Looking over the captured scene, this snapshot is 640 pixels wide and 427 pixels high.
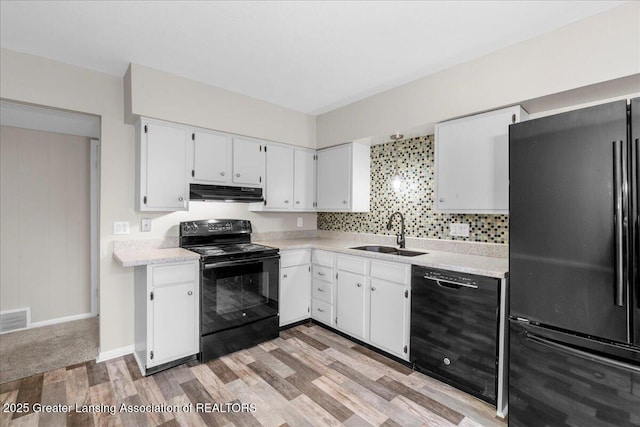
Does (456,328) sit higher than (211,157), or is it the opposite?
(211,157)

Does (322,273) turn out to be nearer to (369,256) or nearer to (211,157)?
(369,256)

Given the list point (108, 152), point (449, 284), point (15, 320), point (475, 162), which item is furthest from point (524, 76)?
point (15, 320)

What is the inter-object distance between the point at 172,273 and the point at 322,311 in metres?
1.61

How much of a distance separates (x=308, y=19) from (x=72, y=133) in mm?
3402

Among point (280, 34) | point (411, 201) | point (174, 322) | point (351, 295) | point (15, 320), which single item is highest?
point (280, 34)

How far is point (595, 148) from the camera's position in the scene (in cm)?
151

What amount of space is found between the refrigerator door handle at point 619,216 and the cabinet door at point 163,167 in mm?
3065

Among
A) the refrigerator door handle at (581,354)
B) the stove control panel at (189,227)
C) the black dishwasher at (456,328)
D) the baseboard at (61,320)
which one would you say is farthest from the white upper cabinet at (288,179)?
the refrigerator door handle at (581,354)

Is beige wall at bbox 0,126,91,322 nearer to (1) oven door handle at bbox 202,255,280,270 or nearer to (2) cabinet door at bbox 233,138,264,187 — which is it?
(2) cabinet door at bbox 233,138,264,187

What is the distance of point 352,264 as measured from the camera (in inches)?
115

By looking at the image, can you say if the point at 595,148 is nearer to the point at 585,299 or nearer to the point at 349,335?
the point at 585,299

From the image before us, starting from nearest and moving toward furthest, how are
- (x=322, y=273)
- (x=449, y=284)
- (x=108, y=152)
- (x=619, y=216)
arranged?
(x=619, y=216) → (x=449, y=284) → (x=108, y=152) → (x=322, y=273)

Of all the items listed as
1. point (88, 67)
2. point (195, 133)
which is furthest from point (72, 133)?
point (195, 133)

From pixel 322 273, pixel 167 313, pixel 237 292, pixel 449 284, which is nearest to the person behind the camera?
pixel 449 284
